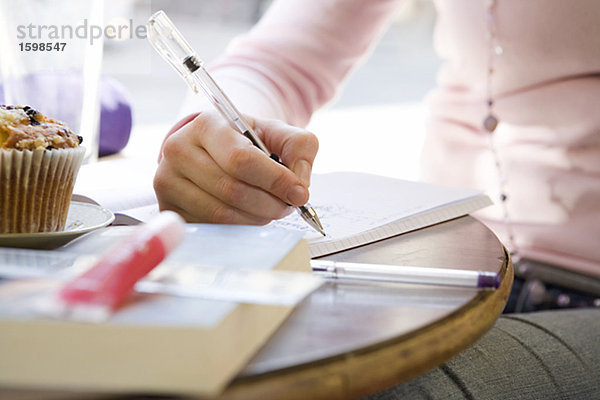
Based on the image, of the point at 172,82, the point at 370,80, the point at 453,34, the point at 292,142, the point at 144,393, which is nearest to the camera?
the point at 144,393

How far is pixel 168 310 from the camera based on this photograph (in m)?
0.32

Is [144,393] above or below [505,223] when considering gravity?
above

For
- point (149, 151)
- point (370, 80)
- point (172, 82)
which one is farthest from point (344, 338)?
point (370, 80)

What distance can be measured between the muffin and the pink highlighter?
8.4 inches

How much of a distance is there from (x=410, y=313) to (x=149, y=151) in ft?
2.59

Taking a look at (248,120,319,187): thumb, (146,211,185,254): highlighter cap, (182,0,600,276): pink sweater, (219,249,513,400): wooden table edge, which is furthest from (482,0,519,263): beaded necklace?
(146,211,185,254): highlighter cap

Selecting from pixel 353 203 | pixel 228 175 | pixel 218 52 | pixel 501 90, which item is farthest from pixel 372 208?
pixel 218 52

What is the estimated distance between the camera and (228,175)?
1.88 ft

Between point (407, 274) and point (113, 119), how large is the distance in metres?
0.67

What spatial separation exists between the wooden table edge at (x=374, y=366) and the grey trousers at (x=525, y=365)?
11 cm

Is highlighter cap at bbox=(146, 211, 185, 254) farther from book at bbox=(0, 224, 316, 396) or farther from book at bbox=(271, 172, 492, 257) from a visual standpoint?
book at bbox=(271, 172, 492, 257)

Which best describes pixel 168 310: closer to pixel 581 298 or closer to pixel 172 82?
pixel 581 298

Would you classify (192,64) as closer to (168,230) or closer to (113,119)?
(168,230)

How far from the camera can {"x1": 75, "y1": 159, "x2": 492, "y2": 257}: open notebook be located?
588 mm
